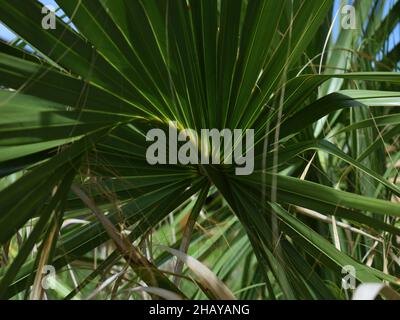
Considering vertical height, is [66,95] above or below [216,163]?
above

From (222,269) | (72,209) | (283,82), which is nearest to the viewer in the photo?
(283,82)

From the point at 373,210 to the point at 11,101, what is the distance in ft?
2.02

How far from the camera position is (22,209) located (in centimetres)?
103

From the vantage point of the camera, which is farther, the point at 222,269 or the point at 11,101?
the point at 222,269

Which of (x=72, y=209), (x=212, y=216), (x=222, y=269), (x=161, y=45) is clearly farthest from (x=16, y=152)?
(x=212, y=216)

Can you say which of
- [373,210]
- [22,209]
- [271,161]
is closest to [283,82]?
[271,161]

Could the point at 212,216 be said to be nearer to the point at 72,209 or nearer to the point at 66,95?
the point at 72,209

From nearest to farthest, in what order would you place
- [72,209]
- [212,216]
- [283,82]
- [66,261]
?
[283,82]
[66,261]
[72,209]
[212,216]

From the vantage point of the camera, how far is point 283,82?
1.19m

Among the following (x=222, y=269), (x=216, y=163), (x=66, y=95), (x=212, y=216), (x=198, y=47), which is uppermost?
(x=198, y=47)
